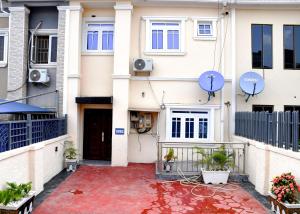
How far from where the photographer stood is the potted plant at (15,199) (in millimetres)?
5285

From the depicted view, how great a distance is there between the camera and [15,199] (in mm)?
5566

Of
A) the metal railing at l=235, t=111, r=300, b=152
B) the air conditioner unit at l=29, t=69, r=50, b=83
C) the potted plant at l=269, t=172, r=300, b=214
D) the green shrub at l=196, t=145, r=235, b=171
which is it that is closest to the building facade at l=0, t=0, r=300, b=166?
the air conditioner unit at l=29, t=69, r=50, b=83

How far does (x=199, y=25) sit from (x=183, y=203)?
25.4 feet

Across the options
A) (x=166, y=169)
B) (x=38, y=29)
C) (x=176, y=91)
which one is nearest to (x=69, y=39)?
(x=38, y=29)

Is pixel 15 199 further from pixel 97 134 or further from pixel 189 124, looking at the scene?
pixel 189 124

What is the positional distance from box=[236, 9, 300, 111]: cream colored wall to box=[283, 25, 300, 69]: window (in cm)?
21

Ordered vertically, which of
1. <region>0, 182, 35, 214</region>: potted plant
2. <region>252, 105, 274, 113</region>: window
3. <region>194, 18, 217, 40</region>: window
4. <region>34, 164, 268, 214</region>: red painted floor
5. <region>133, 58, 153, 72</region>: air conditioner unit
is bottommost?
<region>34, 164, 268, 214</region>: red painted floor

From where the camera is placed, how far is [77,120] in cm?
1125

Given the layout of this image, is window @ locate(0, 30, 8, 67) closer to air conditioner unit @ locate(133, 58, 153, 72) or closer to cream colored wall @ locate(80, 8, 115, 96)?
cream colored wall @ locate(80, 8, 115, 96)

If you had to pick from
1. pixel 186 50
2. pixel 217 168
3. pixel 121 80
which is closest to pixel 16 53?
pixel 121 80

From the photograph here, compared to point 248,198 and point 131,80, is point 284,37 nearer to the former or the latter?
point 131,80

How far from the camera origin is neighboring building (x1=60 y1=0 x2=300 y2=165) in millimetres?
11578

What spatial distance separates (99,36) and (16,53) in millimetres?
3518

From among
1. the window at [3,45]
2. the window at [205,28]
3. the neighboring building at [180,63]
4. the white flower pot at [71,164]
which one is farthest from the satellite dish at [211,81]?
the window at [3,45]
